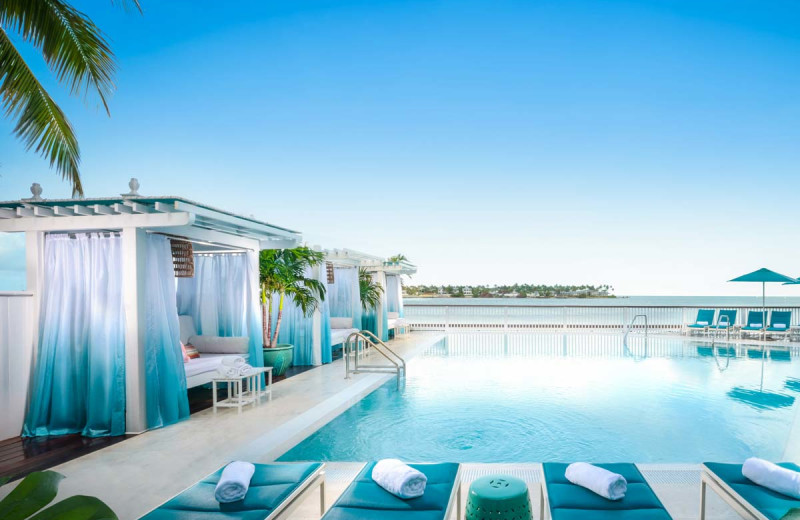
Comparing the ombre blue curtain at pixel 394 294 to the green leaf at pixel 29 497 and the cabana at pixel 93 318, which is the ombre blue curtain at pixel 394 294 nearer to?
the cabana at pixel 93 318

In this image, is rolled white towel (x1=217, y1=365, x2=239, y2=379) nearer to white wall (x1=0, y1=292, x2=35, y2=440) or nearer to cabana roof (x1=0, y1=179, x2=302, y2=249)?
cabana roof (x1=0, y1=179, x2=302, y2=249)

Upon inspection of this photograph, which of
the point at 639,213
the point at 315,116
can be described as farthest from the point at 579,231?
the point at 315,116

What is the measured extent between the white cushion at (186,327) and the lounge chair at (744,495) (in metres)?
7.31

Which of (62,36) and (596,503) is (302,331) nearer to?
(62,36)

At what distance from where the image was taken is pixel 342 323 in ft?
41.2

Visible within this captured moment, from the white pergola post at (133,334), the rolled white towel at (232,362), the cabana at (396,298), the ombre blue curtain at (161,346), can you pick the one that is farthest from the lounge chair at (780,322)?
the white pergola post at (133,334)

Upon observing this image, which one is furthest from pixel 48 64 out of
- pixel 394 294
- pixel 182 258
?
pixel 394 294

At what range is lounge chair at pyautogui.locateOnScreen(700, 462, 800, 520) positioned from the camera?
2680 mm

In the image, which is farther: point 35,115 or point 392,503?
point 35,115

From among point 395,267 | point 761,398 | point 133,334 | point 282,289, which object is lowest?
point 761,398

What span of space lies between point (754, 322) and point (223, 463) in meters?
15.6

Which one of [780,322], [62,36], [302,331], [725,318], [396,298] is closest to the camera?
[62,36]

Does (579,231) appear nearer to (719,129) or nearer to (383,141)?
(719,129)

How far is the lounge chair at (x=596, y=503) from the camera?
2646 millimetres
